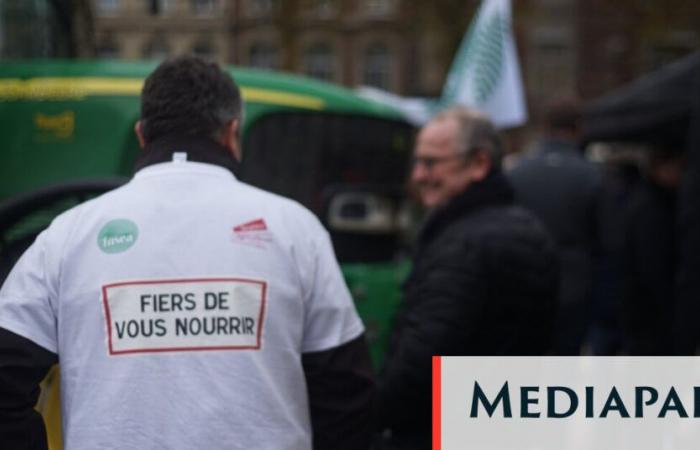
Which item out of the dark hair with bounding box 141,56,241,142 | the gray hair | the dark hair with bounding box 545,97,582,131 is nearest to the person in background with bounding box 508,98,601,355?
the dark hair with bounding box 545,97,582,131

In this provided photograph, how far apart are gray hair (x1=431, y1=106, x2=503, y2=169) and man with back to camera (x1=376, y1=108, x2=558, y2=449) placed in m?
0.11

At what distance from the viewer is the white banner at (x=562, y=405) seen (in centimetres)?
179

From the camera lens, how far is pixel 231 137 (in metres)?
2.46

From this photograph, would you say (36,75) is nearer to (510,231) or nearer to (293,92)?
(293,92)

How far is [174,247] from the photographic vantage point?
2207mm

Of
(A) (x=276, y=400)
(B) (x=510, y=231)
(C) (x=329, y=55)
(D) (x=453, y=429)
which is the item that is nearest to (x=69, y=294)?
(A) (x=276, y=400)

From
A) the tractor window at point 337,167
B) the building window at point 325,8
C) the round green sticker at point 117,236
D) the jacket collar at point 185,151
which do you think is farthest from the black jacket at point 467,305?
the building window at point 325,8

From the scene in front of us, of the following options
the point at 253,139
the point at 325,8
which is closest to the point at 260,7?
the point at 325,8

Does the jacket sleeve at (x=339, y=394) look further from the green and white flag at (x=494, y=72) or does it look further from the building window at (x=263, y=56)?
the building window at (x=263, y=56)

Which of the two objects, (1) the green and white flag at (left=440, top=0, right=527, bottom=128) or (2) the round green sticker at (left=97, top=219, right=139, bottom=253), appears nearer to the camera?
(2) the round green sticker at (left=97, top=219, right=139, bottom=253)

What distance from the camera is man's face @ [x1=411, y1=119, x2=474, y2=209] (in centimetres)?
337

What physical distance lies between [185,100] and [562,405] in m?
1.04

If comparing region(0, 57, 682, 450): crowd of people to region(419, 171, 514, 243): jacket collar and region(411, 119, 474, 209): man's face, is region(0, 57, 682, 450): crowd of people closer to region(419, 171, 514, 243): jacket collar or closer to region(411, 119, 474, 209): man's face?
region(419, 171, 514, 243): jacket collar

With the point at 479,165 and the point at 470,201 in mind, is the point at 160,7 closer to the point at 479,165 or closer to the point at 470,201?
the point at 479,165
